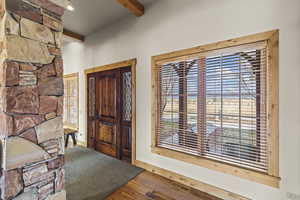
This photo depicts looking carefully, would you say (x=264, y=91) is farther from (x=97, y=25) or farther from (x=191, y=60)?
(x=97, y=25)

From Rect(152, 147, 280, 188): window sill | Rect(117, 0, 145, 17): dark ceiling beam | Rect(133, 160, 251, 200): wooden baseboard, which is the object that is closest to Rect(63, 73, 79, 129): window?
Rect(117, 0, 145, 17): dark ceiling beam

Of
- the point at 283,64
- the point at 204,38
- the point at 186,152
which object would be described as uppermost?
the point at 204,38

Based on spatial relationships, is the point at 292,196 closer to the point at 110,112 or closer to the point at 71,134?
the point at 110,112

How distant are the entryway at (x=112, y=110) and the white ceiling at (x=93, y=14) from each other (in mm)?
1065

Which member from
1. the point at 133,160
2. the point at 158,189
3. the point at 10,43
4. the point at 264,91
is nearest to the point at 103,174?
the point at 133,160

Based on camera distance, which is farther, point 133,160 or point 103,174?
point 133,160

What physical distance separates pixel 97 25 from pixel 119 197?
12.5ft

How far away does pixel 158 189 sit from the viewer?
7.79 feet

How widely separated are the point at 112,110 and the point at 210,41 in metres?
2.61

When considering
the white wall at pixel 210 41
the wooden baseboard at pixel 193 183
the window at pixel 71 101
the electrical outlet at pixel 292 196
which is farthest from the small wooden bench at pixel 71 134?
the electrical outlet at pixel 292 196

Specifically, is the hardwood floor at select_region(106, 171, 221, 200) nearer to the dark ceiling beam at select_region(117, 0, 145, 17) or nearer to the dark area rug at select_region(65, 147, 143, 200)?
the dark area rug at select_region(65, 147, 143, 200)

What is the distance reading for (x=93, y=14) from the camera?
10.9ft

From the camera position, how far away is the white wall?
175 cm

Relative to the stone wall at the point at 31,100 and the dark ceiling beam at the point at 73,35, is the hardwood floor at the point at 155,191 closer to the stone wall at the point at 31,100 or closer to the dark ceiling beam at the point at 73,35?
the stone wall at the point at 31,100
